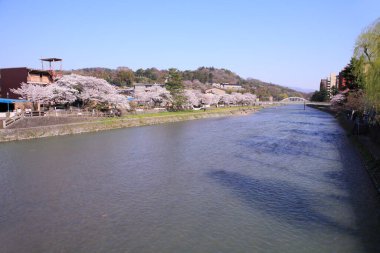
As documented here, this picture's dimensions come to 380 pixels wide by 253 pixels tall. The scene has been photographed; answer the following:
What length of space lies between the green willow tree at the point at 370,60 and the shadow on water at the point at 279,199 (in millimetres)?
4095

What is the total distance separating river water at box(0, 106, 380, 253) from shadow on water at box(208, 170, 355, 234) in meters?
0.03

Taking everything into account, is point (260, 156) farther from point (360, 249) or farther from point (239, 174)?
point (360, 249)

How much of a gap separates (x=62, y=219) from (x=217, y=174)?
232 inches

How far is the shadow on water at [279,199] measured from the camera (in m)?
7.67

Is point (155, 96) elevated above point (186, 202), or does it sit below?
above

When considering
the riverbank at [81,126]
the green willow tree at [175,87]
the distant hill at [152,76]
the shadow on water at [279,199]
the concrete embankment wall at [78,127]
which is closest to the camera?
the shadow on water at [279,199]

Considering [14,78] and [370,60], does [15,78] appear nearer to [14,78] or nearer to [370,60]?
[14,78]

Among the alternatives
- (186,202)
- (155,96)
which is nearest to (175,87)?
(155,96)

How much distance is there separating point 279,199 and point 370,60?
7033mm

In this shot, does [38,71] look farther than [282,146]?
Yes

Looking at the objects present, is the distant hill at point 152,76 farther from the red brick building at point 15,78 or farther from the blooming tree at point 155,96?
the red brick building at point 15,78

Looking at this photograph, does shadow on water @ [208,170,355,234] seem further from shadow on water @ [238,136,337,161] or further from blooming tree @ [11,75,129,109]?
blooming tree @ [11,75,129,109]

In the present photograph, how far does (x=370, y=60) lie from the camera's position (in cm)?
1233

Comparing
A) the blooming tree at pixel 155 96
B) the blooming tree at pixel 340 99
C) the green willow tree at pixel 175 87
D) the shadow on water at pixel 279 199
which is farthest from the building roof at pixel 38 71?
the blooming tree at pixel 340 99
